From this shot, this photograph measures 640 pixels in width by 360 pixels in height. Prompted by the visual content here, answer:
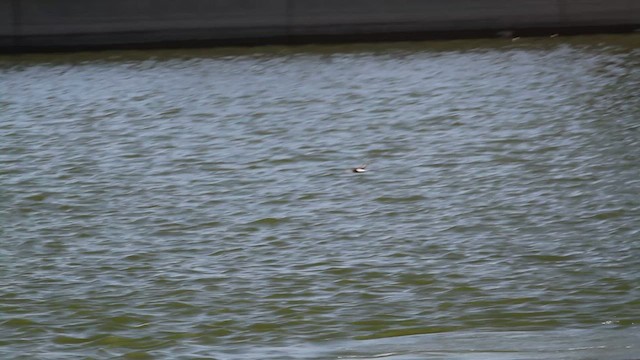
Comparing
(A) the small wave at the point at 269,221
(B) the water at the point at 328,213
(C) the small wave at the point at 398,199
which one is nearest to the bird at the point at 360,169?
(B) the water at the point at 328,213

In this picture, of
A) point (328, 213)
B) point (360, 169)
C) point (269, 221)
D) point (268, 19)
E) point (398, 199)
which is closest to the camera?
point (269, 221)

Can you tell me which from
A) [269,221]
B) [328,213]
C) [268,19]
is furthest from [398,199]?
[268,19]

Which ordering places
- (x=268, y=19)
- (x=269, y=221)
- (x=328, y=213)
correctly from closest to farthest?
(x=269, y=221) → (x=328, y=213) → (x=268, y=19)

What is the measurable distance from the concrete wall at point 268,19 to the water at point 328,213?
2989 mm

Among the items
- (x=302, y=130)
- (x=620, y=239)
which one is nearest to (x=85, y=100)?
(x=302, y=130)

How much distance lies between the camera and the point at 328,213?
414 inches

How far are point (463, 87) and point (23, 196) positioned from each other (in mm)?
6889

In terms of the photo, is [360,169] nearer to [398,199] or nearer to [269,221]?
[398,199]

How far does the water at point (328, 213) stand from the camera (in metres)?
7.42

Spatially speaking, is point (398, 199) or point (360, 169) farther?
point (360, 169)

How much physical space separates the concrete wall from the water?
2.99 metres

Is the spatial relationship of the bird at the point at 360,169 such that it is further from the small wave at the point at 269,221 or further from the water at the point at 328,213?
the small wave at the point at 269,221

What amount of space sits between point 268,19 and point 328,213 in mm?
12355

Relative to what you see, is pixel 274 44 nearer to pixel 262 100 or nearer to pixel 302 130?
pixel 262 100
